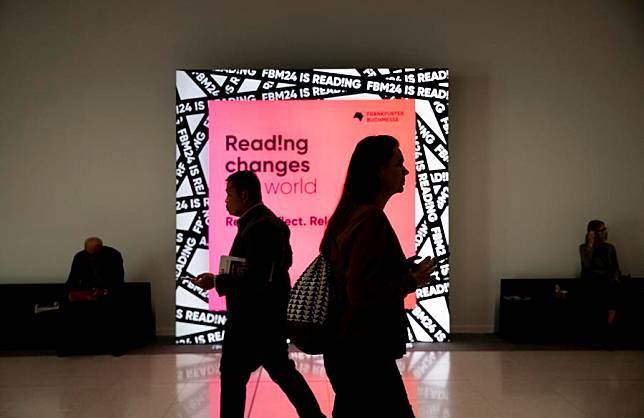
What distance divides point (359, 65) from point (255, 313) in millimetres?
5202

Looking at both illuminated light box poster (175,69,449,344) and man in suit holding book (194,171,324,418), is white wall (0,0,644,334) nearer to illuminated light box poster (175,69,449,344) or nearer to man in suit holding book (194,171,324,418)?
illuminated light box poster (175,69,449,344)

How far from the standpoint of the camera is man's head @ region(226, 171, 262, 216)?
352 cm

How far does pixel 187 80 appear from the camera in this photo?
24.7 ft

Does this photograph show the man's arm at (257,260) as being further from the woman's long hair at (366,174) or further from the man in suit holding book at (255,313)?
the woman's long hair at (366,174)

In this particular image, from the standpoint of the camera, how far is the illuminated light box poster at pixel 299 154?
744cm

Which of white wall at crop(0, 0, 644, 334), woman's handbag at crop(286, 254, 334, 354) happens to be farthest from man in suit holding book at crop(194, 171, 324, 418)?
white wall at crop(0, 0, 644, 334)
